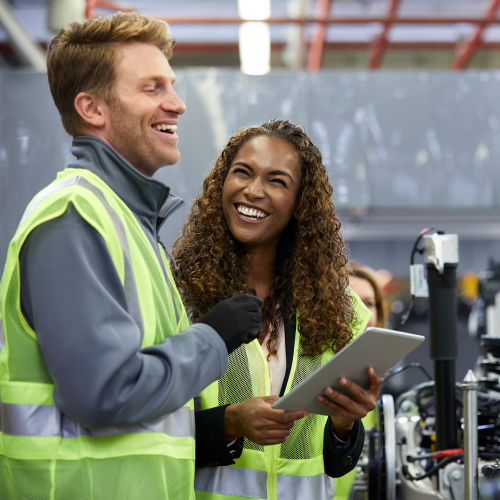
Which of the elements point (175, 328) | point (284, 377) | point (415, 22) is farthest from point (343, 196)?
point (175, 328)

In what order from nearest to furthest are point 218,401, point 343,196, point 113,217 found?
point 113,217
point 218,401
point 343,196

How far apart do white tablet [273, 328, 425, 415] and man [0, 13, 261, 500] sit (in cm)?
22

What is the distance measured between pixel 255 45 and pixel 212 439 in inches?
177

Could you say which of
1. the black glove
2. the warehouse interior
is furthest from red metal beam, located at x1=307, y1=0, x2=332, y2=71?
the black glove

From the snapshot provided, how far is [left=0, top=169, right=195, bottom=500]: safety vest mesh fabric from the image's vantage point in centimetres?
98

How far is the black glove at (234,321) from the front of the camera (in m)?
1.08

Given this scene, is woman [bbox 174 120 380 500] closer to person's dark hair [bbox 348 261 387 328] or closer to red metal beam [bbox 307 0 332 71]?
person's dark hair [bbox 348 261 387 328]

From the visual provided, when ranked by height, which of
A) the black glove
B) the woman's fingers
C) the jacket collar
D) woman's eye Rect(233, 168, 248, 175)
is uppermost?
woman's eye Rect(233, 168, 248, 175)

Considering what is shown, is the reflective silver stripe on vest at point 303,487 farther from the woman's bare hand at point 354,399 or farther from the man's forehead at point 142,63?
the man's forehead at point 142,63

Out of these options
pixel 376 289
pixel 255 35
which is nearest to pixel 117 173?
pixel 376 289

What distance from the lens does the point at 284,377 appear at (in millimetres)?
1606

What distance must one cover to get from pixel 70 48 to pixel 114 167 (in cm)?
24

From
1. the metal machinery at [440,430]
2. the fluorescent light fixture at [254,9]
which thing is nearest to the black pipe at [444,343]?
the metal machinery at [440,430]

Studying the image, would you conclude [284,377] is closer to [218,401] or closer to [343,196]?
[218,401]
